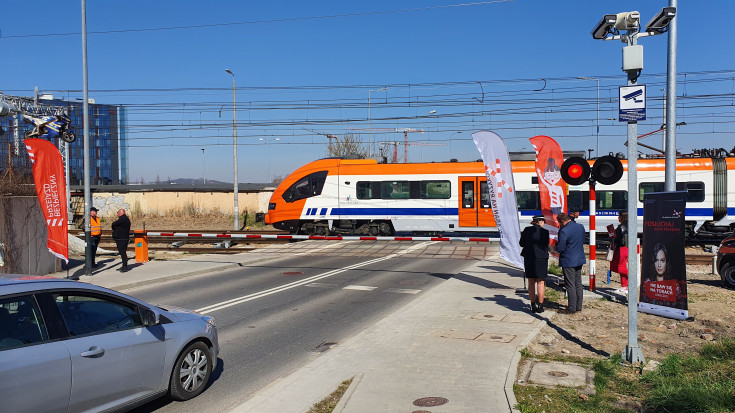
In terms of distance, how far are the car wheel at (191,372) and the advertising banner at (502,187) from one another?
798 cm

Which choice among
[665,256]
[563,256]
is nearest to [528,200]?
[563,256]

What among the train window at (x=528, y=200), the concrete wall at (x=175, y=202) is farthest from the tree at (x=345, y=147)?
the train window at (x=528, y=200)

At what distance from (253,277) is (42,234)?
5.67m

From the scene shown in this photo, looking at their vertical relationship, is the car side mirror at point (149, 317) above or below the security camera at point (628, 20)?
below

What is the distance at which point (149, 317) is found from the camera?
5.84m

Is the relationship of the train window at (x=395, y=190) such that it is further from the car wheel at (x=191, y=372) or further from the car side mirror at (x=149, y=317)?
the car side mirror at (x=149, y=317)

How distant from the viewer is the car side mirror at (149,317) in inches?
228

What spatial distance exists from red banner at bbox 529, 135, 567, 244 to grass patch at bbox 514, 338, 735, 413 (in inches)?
255

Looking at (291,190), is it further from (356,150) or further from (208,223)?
(356,150)

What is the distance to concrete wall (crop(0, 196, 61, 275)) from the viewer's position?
14516 mm

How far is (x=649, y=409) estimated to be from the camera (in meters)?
5.44

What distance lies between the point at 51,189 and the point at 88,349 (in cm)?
1093

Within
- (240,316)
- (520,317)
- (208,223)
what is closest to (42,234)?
(240,316)

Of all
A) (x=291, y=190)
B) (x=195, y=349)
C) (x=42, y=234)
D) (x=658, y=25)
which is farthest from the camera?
(x=291, y=190)
